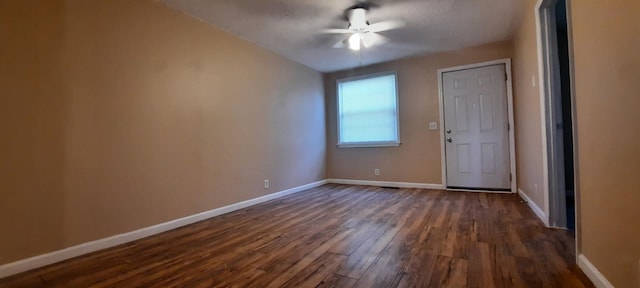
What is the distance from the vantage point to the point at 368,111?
514cm

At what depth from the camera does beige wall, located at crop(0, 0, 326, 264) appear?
6.08 ft

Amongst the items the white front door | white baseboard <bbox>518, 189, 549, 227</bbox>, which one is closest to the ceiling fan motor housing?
the white front door

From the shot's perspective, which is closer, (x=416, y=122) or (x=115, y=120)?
(x=115, y=120)

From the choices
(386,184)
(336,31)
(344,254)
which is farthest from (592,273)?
(386,184)

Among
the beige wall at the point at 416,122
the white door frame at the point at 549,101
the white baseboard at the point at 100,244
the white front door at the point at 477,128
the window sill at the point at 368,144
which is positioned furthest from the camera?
the window sill at the point at 368,144

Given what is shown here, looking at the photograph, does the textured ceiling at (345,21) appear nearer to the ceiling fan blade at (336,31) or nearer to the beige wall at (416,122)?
the ceiling fan blade at (336,31)

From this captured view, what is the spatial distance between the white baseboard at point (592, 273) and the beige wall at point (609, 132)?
0.03 metres

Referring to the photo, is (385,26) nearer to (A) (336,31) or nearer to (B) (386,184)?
(A) (336,31)

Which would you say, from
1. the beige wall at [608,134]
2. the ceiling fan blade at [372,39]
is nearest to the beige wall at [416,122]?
the ceiling fan blade at [372,39]

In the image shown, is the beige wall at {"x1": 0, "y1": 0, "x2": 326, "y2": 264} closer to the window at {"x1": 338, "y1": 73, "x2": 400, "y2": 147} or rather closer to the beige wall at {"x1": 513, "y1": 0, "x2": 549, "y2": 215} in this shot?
the window at {"x1": 338, "y1": 73, "x2": 400, "y2": 147}

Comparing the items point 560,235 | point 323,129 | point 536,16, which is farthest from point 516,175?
point 323,129

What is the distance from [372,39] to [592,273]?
3.26 meters

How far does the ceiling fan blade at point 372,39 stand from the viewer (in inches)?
139

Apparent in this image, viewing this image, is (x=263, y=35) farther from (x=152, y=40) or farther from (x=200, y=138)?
(x=200, y=138)
